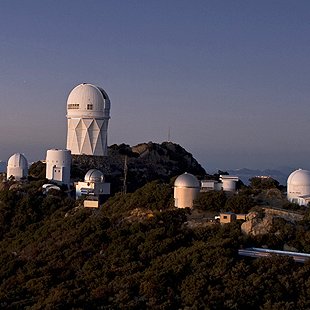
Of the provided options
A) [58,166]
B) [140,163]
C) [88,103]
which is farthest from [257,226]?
[140,163]

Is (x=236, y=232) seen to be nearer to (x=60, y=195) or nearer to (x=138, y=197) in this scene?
(x=138, y=197)

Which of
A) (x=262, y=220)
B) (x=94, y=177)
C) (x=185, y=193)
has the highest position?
(x=94, y=177)

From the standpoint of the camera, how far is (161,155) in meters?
53.9

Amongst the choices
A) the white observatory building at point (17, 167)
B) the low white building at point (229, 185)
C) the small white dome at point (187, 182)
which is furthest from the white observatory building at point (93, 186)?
the small white dome at point (187, 182)

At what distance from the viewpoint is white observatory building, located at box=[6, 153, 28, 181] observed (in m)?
44.4

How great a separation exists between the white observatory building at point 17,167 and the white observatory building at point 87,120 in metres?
4.84

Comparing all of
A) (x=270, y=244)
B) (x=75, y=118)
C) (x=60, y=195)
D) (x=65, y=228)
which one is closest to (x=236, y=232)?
(x=270, y=244)

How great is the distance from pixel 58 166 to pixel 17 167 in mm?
2935

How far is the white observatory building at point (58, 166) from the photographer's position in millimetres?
43344

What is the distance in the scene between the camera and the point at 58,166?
43562 millimetres

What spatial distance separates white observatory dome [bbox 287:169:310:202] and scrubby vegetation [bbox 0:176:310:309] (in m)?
3.53

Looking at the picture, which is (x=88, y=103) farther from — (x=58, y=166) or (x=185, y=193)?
(x=185, y=193)

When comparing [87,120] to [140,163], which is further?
[140,163]

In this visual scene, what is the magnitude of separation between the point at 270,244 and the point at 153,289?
21.2ft
